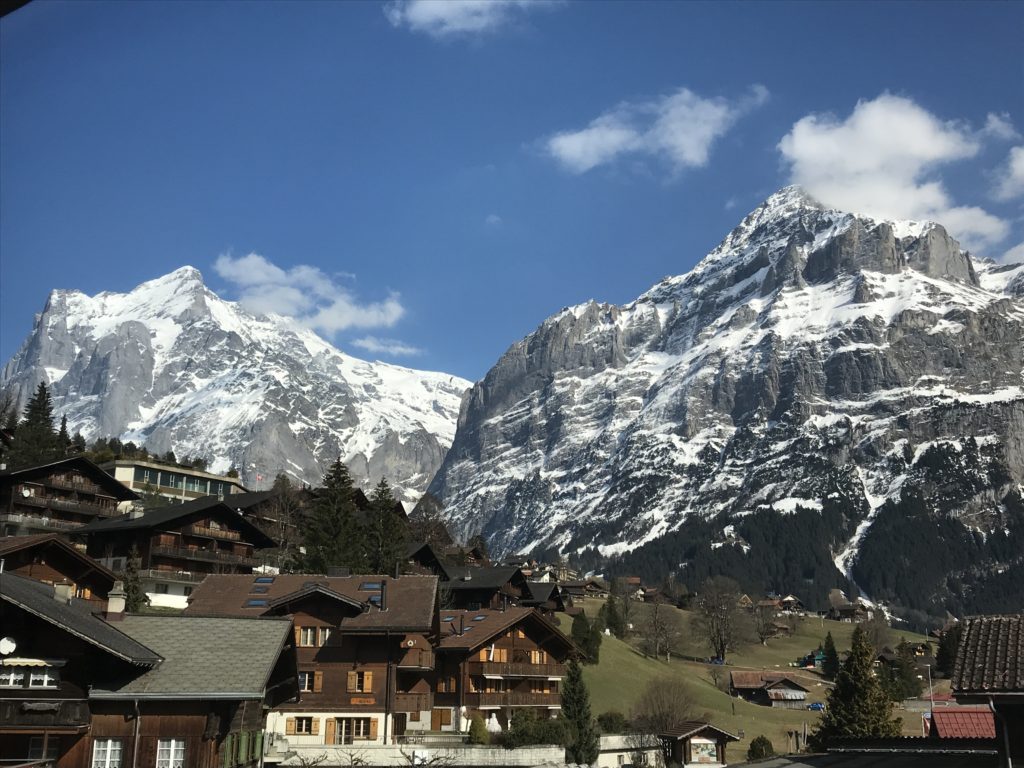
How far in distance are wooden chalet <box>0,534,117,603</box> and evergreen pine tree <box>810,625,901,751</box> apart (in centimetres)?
3978

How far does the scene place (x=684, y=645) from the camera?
452 ft

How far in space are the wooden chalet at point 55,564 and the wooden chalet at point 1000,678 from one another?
3518 centimetres

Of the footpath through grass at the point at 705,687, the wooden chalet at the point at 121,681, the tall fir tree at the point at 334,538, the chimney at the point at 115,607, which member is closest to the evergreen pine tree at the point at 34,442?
the tall fir tree at the point at 334,538

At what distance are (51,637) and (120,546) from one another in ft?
179

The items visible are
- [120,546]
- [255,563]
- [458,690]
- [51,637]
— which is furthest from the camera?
[255,563]

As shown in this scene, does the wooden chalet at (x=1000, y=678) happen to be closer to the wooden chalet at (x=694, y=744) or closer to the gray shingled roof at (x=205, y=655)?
the gray shingled roof at (x=205, y=655)

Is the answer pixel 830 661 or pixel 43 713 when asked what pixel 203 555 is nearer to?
pixel 43 713

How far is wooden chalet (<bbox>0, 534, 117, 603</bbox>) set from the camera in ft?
147

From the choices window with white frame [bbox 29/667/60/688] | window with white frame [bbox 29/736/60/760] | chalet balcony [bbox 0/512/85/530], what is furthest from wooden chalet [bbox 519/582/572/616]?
window with white frame [bbox 29/667/60/688]

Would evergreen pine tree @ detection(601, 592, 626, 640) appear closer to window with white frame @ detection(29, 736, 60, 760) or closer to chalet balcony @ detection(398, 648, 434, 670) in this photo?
chalet balcony @ detection(398, 648, 434, 670)

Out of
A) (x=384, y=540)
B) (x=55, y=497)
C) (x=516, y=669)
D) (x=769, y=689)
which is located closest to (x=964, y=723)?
(x=516, y=669)

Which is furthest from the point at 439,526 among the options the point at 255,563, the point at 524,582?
the point at 255,563

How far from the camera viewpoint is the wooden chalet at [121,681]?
25.7 meters

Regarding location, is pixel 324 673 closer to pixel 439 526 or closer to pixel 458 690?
pixel 458 690
